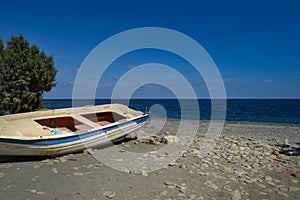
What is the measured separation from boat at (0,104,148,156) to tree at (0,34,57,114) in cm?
377

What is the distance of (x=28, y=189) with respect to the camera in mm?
5020

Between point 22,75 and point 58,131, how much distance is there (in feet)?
16.6

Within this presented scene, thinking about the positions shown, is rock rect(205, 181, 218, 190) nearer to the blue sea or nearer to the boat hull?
the boat hull

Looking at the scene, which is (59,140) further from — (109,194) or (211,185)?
(211,185)

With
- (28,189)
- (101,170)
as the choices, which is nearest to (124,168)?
(101,170)

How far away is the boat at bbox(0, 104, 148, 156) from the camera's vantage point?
6297 millimetres

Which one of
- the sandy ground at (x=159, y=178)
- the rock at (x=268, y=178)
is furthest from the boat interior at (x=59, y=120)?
the rock at (x=268, y=178)

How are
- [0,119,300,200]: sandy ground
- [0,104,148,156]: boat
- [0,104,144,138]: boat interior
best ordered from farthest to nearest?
Result: [0,104,144,138]: boat interior < [0,104,148,156]: boat < [0,119,300,200]: sandy ground

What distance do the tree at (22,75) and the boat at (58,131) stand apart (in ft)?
12.4

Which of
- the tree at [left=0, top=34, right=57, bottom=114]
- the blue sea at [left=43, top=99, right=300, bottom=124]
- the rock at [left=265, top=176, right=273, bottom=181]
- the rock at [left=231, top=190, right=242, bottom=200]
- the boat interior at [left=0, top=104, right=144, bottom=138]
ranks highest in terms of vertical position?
the tree at [left=0, top=34, right=57, bottom=114]

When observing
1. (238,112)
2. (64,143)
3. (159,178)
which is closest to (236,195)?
(159,178)

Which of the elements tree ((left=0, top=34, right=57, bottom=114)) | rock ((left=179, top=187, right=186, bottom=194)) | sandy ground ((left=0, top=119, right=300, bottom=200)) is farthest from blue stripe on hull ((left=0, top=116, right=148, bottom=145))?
tree ((left=0, top=34, right=57, bottom=114))

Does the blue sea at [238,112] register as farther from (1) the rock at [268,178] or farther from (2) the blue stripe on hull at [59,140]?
(1) the rock at [268,178]

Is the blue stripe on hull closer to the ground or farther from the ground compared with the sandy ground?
farther from the ground
